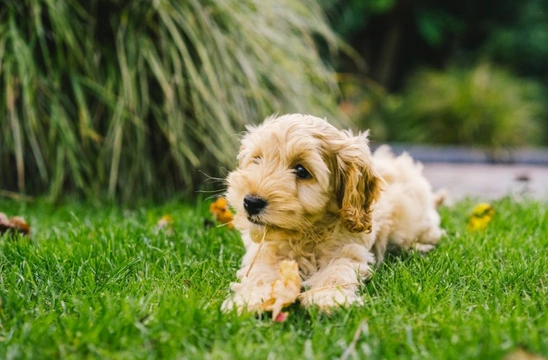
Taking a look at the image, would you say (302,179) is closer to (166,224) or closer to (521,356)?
(521,356)

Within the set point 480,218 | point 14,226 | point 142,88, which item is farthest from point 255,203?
point 142,88

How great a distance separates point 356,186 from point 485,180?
14.0ft

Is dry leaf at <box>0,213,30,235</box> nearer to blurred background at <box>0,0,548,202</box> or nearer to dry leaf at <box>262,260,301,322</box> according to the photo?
blurred background at <box>0,0,548,202</box>

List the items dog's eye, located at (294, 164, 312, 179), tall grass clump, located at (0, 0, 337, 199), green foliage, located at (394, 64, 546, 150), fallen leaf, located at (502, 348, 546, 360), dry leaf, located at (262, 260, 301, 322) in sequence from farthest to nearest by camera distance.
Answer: green foliage, located at (394, 64, 546, 150) → tall grass clump, located at (0, 0, 337, 199) → dog's eye, located at (294, 164, 312, 179) → dry leaf, located at (262, 260, 301, 322) → fallen leaf, located at (502, 348, 546, 360)

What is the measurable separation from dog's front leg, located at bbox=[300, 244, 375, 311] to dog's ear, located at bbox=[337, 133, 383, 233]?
0.35 ft

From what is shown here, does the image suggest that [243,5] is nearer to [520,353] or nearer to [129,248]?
[129,248]

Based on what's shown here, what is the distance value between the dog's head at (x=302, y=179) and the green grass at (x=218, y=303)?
0.31m

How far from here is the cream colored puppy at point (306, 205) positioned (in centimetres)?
240

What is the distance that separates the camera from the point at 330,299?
2.20 m

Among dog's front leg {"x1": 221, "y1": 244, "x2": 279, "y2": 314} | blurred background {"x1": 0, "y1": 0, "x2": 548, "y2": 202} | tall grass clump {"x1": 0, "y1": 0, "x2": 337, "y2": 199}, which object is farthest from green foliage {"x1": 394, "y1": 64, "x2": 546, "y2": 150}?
dog's front leg {"x1": 221, "y1": 244, "x2": 279, "y2": 314}

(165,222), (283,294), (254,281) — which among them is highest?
(283,294)

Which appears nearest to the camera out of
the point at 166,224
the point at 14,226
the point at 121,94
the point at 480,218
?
the point at 14,226

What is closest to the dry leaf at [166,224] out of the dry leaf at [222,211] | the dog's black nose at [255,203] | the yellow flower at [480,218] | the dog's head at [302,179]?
the dry leaf at [222,211]

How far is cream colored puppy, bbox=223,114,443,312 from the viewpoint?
2.40 m
